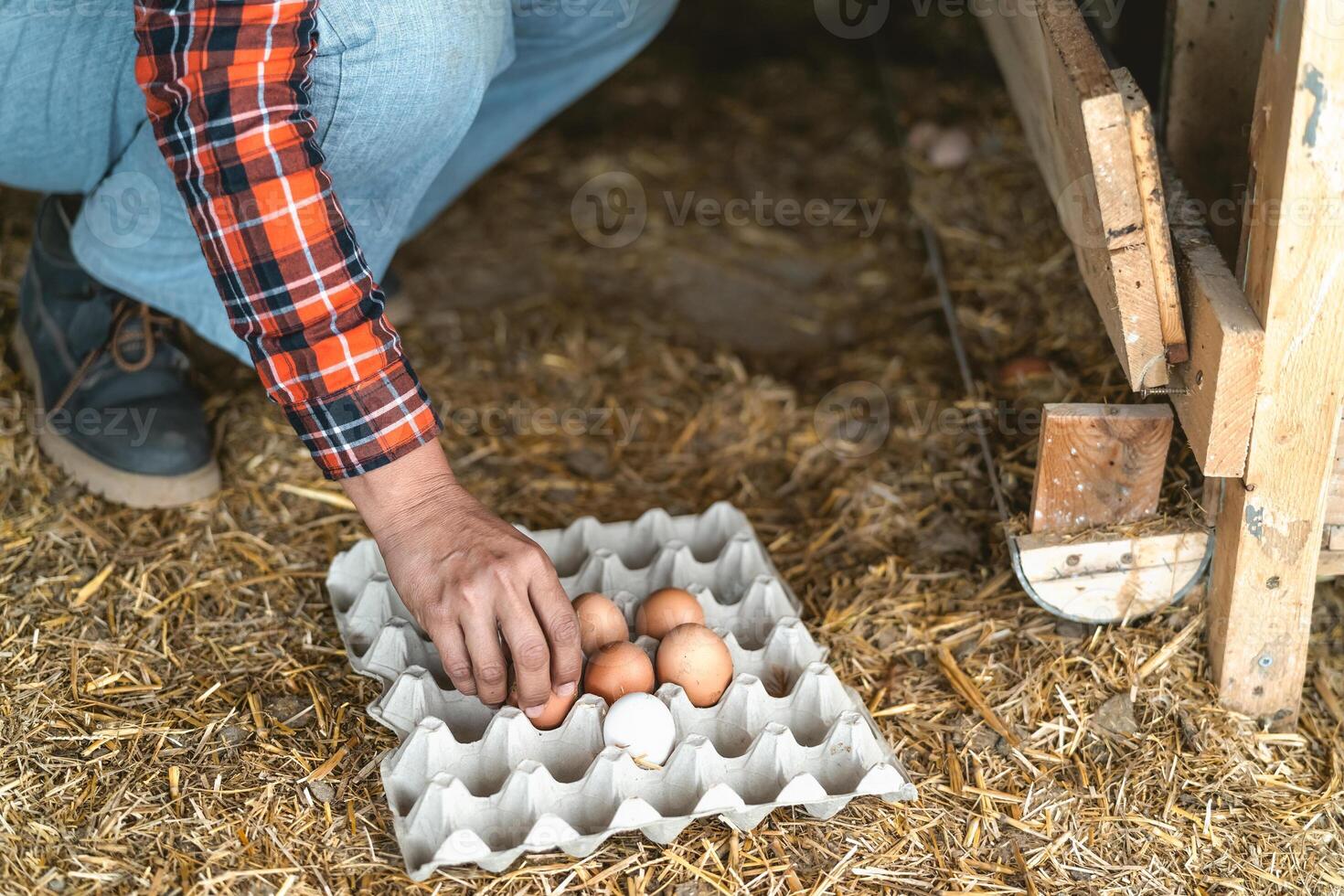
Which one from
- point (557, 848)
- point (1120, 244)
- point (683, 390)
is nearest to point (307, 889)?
point (557, 848)

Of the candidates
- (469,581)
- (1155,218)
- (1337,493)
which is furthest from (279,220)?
(1337,493)

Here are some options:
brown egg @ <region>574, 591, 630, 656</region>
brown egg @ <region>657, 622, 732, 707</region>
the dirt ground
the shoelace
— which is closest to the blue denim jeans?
the shoelace

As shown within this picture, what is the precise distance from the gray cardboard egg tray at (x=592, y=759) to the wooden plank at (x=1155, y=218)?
567 millimetres

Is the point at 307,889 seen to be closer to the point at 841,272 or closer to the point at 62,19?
the point at 62,19

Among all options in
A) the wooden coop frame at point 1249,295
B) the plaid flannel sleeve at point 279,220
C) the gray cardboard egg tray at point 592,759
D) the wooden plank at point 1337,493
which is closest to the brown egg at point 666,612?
the gray cardboard egg tray at point 592,759

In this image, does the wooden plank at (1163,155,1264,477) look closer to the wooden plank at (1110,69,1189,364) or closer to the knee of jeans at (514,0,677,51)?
the wooden plank at (1110,69,1189,364)

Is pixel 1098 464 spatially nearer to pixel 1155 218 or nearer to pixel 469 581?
pixel 1155 218

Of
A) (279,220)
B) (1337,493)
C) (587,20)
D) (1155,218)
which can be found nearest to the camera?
(279,220)

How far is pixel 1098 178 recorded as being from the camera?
1.37m

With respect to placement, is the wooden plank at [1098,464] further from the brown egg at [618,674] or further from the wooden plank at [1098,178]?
the brown egg at [618,674]

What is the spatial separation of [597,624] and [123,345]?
1020 millimetres

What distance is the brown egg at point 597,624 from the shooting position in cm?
152

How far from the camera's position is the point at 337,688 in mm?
1616

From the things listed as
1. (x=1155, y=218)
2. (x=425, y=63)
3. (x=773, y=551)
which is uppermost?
(x=425, y=63)
